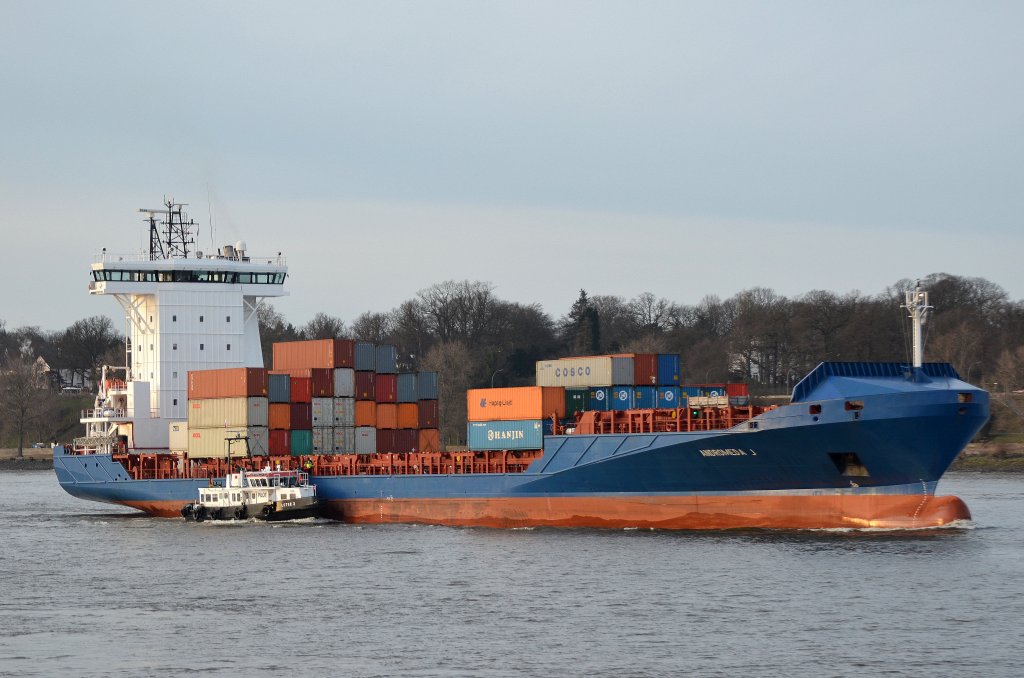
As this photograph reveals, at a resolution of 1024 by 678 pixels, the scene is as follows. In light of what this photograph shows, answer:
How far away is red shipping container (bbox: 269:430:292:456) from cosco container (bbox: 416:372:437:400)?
5347mm

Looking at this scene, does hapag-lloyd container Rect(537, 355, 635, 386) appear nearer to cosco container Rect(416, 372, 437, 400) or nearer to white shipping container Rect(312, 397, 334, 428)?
cosco container Rect(416, 372, 437, 400)

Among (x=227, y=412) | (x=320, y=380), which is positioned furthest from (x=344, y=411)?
(x=227, y=412)

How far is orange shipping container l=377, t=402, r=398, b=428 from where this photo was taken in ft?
171

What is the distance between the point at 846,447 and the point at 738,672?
15295 mm

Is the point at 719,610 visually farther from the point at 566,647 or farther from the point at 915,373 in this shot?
the point at 915,373

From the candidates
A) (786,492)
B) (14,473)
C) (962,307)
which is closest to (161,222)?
(786,492)

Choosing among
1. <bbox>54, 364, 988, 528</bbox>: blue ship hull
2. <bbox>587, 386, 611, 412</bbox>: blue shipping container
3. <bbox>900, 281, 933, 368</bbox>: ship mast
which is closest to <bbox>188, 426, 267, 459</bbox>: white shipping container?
<bbox>54, 364, 988, 528</bbox>: blue ship hull

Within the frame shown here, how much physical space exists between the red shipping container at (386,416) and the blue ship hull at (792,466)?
835cm

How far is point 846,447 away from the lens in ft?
125

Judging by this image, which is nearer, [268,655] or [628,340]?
[268,655]

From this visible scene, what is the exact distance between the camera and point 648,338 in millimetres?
110312

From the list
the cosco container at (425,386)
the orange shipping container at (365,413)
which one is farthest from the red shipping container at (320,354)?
the cosco container at (425,386)

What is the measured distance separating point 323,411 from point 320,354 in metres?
2.11

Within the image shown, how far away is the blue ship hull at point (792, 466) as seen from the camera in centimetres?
3781
